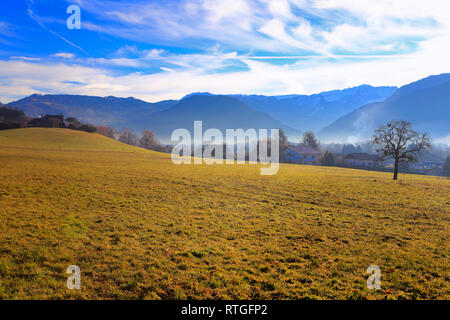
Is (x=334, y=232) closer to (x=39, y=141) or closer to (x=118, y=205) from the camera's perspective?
(x=118, y=205)

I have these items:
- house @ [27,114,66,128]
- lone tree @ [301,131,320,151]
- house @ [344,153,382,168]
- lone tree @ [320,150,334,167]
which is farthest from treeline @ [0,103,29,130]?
house @ [344,153,382,168]

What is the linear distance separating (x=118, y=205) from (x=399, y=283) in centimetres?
1669

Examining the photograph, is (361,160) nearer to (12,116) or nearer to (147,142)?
(147,142)

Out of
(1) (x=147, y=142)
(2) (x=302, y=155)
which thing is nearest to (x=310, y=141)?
(2) (x=302, y=155)

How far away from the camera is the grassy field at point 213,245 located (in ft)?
24.0

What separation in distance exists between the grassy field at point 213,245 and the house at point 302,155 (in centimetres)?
9618

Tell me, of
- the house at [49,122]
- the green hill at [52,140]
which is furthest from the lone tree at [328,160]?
the house at [49,122]

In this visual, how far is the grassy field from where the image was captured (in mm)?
7328

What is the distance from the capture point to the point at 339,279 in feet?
26.3

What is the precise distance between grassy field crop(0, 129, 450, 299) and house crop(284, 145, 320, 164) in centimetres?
9618
